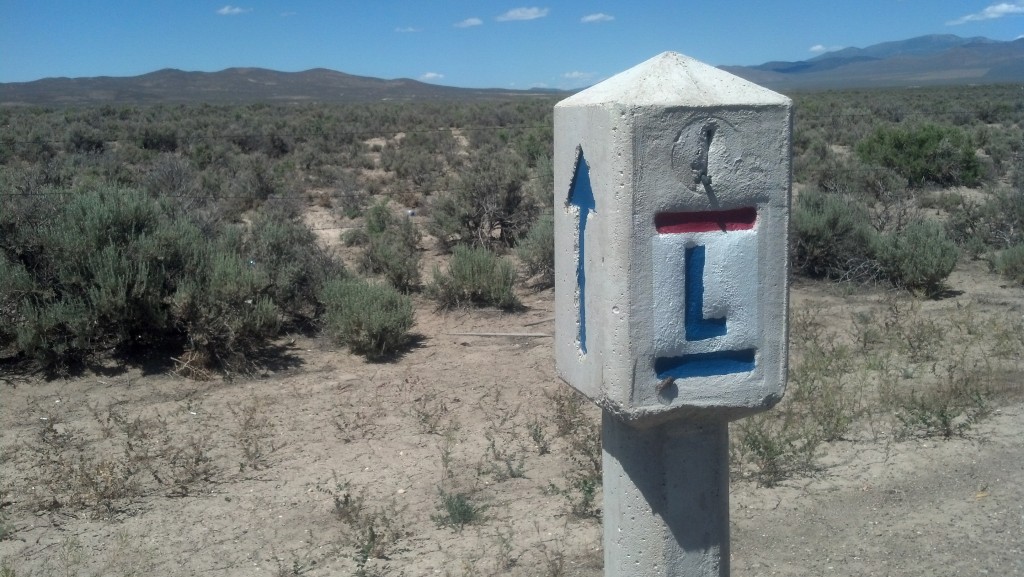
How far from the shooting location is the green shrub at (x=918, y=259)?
400 inches

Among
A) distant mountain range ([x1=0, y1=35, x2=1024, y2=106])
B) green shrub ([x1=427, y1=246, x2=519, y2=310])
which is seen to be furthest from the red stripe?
distant mountain range ([x1=0, y1=35, x2=1024, y2=106])

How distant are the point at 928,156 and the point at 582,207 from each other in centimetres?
1818

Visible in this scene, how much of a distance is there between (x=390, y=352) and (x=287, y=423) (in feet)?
6.46

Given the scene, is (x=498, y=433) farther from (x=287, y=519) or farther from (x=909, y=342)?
(x=909, y=342)

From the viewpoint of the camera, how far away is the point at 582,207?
110 inches

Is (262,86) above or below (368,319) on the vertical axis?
above

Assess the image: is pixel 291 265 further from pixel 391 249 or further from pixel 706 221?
pixel 706 221

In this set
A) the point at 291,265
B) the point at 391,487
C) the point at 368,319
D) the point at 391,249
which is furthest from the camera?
the point at 391,249

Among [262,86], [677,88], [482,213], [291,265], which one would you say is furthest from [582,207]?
[262,86]

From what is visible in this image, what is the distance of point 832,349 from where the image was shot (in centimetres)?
811

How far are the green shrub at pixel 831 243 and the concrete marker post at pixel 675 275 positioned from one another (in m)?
8.95

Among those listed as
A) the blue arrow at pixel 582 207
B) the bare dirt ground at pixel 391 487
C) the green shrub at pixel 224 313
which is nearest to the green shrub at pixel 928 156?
the bare dirt ground at pixel 391 487

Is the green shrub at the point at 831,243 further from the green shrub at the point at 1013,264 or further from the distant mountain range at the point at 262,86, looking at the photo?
the distant mountain range at the point at 262,86

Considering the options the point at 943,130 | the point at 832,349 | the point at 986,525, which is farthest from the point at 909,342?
the point at 943,130
